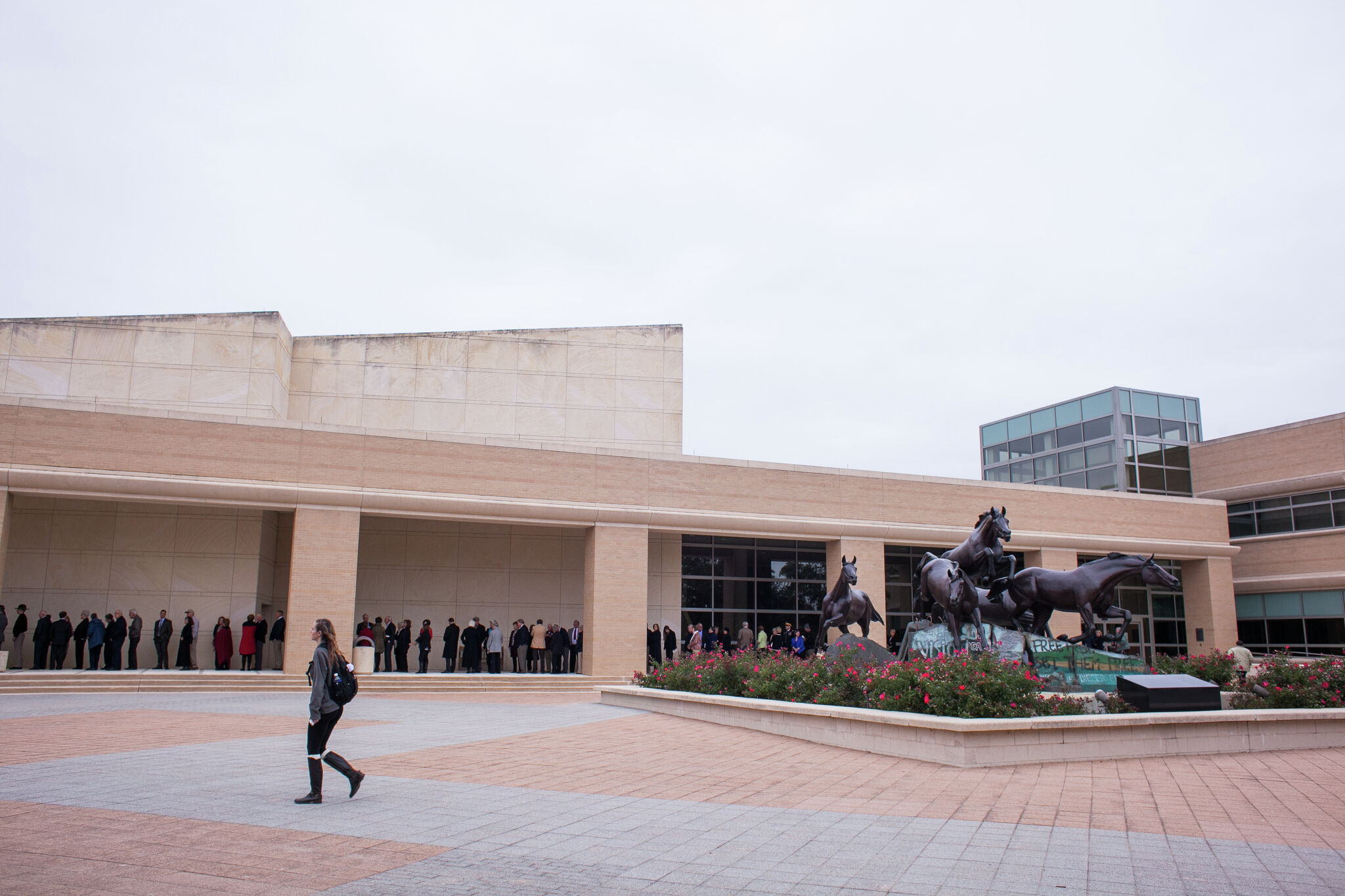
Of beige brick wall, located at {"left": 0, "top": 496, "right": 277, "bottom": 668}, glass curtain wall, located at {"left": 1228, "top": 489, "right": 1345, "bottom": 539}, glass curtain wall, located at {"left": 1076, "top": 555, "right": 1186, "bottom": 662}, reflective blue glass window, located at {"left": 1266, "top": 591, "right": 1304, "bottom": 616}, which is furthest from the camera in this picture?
glass curtain wall, located at {"left": 1076, "top": 555, "right": 1186, "bottom": 662}

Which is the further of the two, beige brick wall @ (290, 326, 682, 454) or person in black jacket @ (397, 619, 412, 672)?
beige brick wall @ (290, 326, 682, 454)

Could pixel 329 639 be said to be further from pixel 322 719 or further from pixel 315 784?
pixel 315 784

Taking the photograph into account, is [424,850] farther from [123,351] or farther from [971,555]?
[123,351]

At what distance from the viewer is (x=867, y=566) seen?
1245 inches

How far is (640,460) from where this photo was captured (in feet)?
97.7

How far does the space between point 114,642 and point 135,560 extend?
3.25 meters

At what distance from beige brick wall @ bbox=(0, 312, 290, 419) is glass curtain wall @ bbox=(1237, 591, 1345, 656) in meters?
37.0

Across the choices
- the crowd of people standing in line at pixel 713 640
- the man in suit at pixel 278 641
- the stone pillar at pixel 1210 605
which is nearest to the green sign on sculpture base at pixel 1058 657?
the crowd of people standing in line at pixel 713 640

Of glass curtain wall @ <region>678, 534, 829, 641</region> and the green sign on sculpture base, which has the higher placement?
glass curtain wall @ <region>678, 534, 829, 641</region>

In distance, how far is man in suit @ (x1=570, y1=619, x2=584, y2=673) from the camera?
93.5 ft

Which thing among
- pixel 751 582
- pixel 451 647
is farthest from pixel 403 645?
pixel 751 582

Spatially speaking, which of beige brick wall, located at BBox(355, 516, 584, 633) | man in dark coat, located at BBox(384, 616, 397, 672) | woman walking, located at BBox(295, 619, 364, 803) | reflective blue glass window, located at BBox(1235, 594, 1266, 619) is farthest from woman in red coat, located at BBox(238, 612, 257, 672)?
reflective blue glass window, located at BBox(1235, 594, 1266, 619)

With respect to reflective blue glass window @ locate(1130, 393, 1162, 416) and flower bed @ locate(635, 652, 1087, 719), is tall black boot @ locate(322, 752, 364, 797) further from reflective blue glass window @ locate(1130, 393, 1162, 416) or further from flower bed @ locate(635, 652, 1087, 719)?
reflective blue glass window @ locate(1130, 393, 1162, 416)

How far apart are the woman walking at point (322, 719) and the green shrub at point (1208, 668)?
12995mm
